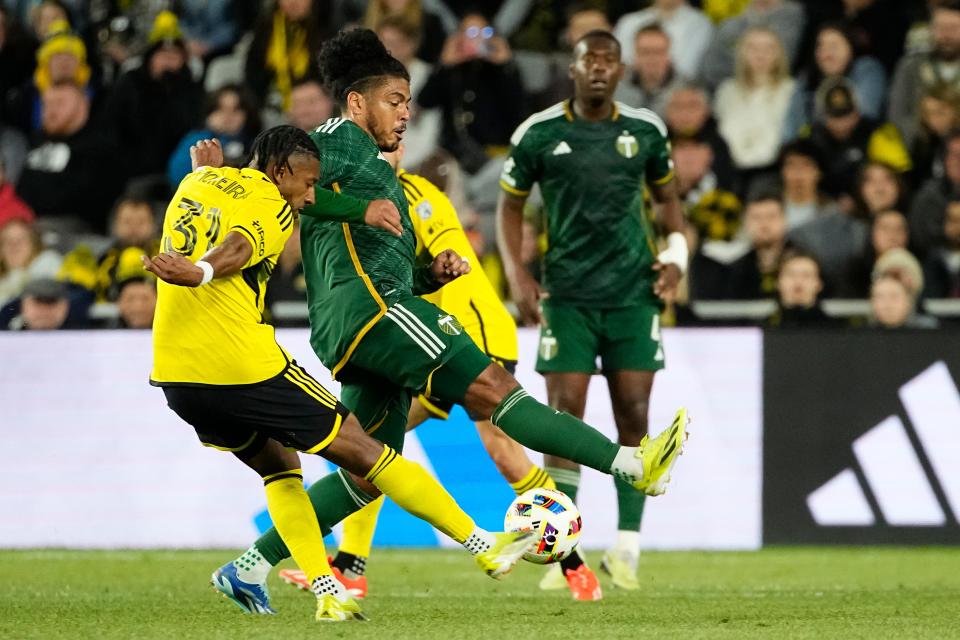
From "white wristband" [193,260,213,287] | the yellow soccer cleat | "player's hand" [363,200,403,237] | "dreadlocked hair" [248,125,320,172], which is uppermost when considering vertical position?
"dreadlocked hair" [248,125,320,172]

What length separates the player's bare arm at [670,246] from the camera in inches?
317

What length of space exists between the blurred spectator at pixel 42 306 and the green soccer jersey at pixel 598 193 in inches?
173

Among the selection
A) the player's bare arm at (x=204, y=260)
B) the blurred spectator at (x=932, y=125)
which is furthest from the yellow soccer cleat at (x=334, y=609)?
the blurred spectator at (x=932, y=125)

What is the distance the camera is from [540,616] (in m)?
6.57

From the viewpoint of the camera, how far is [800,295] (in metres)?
11.1

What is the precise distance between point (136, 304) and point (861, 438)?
4.55 meters

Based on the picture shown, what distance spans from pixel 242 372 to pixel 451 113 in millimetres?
7269

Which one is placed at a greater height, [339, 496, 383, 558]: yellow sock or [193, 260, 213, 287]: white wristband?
[193, 260, 213, 287]: white wristband

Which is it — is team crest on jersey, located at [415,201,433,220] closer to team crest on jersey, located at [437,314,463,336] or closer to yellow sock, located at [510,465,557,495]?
yellow sock, located at [510,465,557,495]

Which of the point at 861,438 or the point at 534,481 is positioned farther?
the point at 861,438

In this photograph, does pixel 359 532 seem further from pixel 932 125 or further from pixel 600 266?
pixel 932 125

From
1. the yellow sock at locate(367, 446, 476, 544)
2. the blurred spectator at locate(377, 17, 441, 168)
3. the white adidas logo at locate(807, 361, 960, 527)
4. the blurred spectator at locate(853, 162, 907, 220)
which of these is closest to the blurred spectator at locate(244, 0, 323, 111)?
the blurred spectator at locate(377, 17, 441, 168)

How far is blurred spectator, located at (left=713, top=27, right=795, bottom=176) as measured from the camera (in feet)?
42.4

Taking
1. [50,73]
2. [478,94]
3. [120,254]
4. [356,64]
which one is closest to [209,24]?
[50,73]
